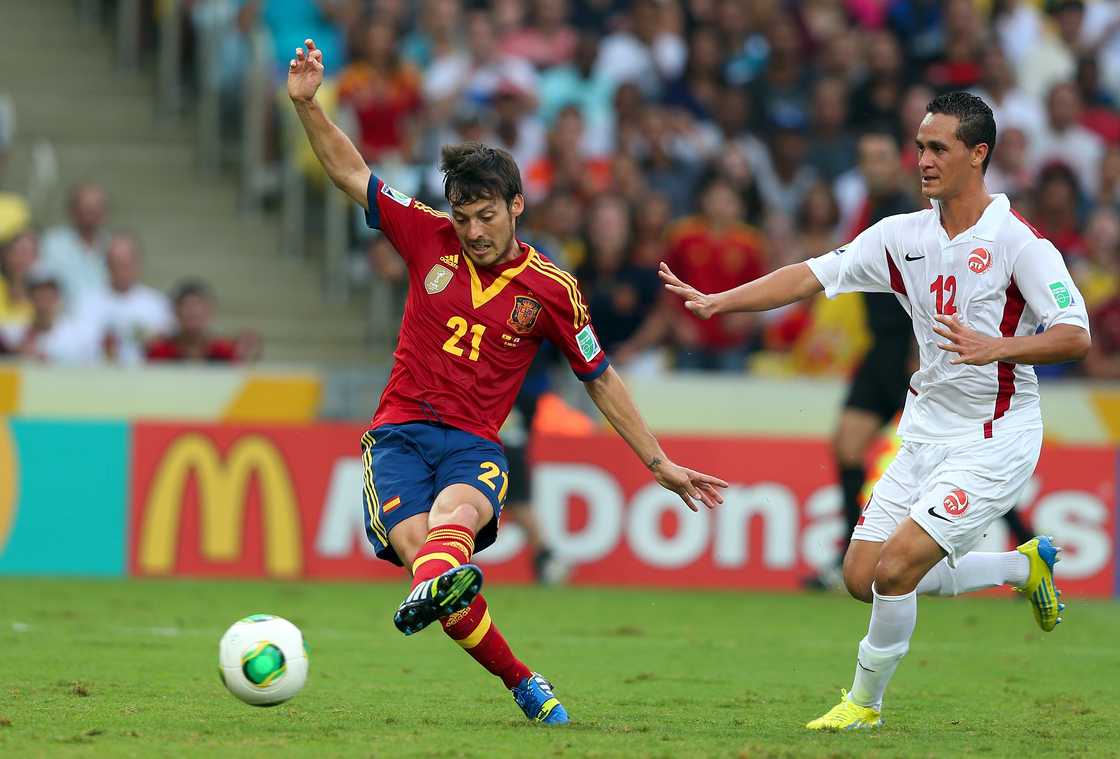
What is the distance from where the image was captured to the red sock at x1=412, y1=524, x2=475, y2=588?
6.31 meters

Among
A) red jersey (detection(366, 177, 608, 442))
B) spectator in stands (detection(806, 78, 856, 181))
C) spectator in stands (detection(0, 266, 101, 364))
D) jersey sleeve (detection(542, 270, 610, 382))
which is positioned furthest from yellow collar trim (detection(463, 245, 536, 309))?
spectator in stands (detection(806, 78, 856, 181))

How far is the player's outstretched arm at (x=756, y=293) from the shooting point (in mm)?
7031

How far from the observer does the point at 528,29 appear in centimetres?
1752

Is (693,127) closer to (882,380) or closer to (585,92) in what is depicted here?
(585,92)

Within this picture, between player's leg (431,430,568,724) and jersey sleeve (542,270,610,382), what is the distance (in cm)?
49

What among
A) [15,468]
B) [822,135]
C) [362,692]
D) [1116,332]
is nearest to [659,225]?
[822,135]

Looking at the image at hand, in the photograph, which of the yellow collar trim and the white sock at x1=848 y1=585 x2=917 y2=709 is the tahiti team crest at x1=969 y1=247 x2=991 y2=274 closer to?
the white sock at x1=848 y1=585 x2=917 y2=709

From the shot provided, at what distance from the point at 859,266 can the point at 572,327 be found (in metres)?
1.21

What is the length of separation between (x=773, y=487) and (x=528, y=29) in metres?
6.15

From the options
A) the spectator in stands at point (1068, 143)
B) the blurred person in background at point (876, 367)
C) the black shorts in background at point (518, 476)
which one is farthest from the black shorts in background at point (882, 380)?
the spectator in stands at point (1068, 143)

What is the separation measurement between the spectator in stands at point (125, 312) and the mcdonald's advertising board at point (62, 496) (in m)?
1.43

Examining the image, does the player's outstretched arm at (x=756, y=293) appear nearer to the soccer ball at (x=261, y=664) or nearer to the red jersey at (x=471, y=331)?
the red jersey at (x=471, y=331)

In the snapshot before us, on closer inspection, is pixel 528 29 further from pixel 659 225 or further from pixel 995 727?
pixel 995 727

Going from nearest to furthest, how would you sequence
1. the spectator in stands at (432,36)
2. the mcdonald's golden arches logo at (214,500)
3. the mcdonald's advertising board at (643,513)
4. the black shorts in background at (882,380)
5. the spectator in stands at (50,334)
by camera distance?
1. the black shorts in background at (882,380)
2. the mcdonald's golden arches logo at (214,500)
3. the mcdonald's advertising board at (643,513)
4. the spectator in stands at (50,334)
5. the spectator in stands at (432,36)
